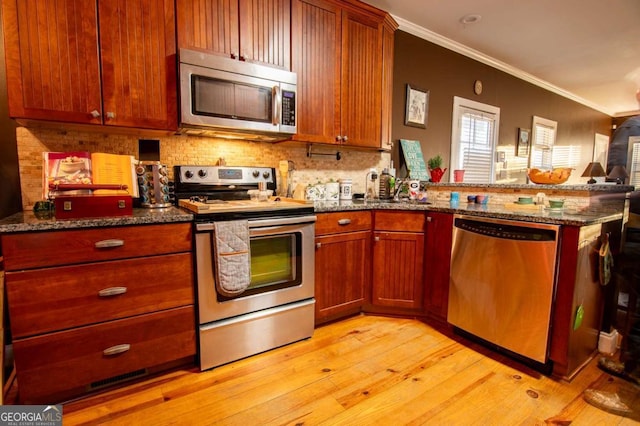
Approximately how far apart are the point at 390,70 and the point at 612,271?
2193mm

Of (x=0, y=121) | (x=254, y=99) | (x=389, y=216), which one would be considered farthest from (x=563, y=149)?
(x=0, y=121)

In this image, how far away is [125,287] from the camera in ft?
4.81

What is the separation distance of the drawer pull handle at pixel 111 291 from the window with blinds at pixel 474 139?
3.48 m

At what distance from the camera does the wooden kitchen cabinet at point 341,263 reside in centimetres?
210

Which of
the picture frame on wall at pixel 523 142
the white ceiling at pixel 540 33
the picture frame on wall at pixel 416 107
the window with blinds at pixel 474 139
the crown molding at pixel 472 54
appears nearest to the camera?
the white ceiling at pixel 540 33

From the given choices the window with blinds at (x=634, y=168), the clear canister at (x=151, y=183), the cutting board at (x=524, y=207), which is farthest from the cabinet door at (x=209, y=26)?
the window with blinds at (x=634, y=168)

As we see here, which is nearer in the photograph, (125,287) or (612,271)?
(125,287)

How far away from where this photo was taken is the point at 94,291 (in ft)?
4.61

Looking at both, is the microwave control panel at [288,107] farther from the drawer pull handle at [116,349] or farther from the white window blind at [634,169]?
the white window blind at [634,169]

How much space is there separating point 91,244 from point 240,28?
1543mm

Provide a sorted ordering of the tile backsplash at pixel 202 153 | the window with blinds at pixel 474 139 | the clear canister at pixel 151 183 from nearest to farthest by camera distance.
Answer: the tile backsplash at pixel 202 153 → the clear canister at pixel 151 183 → the window with blinds at pixel 474 139

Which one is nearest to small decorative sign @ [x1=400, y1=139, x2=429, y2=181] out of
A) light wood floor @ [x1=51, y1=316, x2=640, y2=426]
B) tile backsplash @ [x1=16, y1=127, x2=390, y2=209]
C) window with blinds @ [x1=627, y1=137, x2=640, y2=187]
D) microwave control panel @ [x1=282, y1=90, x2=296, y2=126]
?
tile backsplash @ [x1=16, y1=127, x2=390, y2=209]

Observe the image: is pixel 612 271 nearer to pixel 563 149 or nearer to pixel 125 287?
pixel 125 287

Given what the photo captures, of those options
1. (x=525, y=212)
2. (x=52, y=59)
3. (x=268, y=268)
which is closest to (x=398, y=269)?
(x=525, y=212)
